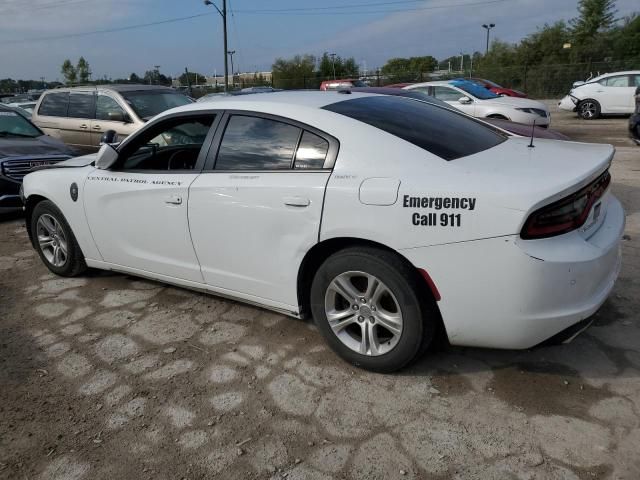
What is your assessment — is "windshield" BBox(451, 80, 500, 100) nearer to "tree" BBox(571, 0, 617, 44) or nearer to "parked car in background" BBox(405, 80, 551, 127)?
"parked car in background" BBox(405, 80, 551, 127)

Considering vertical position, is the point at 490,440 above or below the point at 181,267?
below

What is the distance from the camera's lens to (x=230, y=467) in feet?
7.69

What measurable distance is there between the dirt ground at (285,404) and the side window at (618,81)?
15245 mm

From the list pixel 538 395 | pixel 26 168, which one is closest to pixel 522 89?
pixel 26 168

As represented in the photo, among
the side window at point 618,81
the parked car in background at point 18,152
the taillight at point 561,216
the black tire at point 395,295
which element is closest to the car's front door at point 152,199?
the black tire at point 395,295

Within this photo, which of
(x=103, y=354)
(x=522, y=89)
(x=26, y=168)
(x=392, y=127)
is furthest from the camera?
(x=522, y=89)

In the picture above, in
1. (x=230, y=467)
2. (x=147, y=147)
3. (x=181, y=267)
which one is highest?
(x=147, y=147)

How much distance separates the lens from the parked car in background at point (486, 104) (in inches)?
454

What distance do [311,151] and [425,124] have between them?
2.45 feet

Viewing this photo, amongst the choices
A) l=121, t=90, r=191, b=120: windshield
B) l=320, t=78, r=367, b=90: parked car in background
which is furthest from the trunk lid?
l=121, t=90, r=191, b=120: windshield

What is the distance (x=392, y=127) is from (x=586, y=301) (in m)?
1.36

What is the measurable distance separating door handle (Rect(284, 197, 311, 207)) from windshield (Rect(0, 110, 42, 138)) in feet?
21.7

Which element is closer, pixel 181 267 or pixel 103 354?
pixel 103 354

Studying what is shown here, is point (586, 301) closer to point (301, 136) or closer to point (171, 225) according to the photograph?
point (301, 136)
